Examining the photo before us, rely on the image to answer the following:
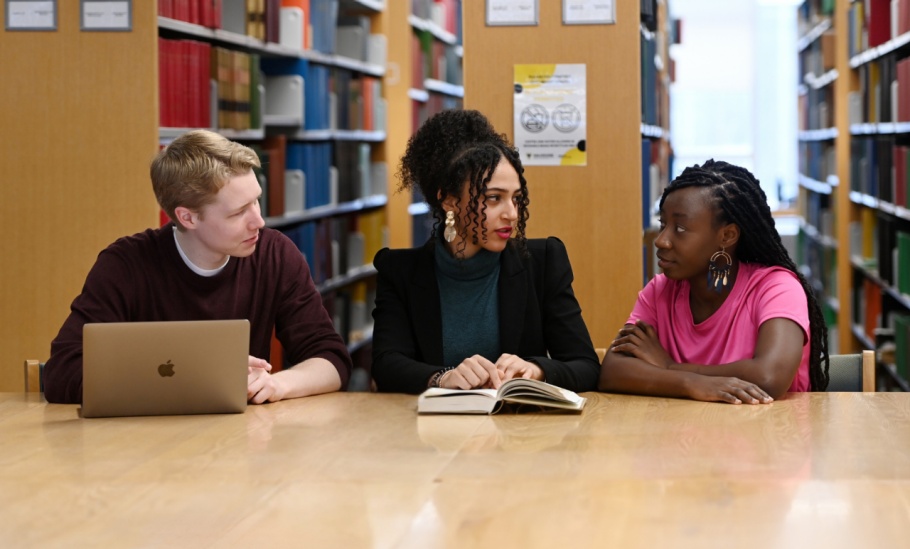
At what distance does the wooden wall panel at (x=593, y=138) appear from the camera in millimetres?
3523

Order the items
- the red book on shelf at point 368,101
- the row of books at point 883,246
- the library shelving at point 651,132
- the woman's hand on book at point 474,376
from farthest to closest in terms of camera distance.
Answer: the red book on shelf at point 368,101
the row of books at point 883,246
the library shelving at point 651,132
the woman's hand on book at point 474,376

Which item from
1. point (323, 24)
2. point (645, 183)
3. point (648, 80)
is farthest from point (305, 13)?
point (645, 183)

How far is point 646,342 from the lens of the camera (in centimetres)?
246

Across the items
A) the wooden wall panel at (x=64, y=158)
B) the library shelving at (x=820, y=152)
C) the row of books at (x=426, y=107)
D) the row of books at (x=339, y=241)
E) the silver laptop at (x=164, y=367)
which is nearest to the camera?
the silver laptop at (x=164, y=367)

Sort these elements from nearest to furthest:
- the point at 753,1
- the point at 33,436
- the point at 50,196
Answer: the point at 33,436
the point at 50,196
the point at 753,1

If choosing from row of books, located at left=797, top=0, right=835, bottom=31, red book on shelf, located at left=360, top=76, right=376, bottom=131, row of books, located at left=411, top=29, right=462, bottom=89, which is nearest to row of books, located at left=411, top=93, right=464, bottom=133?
row of books, located at left=411, top=29, right=462, bottom=89

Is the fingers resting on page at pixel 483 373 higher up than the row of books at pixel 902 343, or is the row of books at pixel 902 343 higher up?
the fingers resting on page at pixel 483 373

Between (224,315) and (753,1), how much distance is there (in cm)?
808

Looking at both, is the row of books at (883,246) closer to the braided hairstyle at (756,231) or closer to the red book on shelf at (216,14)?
the braided hairstyle at (756,231)

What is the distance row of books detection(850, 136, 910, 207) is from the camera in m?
4.99

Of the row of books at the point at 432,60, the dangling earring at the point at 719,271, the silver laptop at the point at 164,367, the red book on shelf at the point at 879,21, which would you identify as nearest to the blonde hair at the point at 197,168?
the silver laptop at the point at 164,367

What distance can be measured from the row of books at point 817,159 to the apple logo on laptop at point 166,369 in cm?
569

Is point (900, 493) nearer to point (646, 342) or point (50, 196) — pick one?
point (646, 342)

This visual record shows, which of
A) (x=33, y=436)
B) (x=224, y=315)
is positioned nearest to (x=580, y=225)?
(x=224, y=315)
